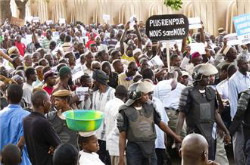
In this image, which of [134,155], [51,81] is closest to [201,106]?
[134,155]

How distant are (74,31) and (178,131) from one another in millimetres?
19044

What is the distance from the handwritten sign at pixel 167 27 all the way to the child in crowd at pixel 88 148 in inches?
270

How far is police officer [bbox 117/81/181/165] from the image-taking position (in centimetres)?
856

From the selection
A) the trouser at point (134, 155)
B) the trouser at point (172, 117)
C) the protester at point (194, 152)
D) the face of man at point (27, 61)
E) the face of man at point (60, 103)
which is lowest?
the trouser at point (134, 155)

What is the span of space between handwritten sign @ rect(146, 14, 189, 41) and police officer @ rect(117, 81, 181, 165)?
464cm

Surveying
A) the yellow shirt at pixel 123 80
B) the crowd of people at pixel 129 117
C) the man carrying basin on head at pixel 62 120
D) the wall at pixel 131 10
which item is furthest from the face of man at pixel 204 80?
the wall at pixel 131 10

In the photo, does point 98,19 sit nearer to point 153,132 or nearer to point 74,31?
point 74,31

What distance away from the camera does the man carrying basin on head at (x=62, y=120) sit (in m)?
7.77

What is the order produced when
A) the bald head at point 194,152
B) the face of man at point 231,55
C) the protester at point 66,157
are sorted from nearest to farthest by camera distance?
the bald head at point 194,152 < the protester at point 66,157 < the face of man at point 231,55

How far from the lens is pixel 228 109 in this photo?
427 inches

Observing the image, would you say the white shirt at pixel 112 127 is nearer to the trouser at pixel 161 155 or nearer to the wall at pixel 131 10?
the trouser at pixel 161 155

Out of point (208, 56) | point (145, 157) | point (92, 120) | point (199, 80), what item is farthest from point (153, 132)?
point (208, 56)

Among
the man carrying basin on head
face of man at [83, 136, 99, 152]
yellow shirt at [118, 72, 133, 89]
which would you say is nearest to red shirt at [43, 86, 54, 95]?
yellow shirt at [118, 72, 133, 89]

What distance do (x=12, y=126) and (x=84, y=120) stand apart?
4.70 feet
